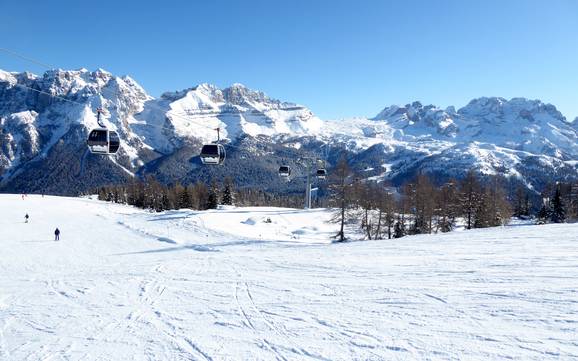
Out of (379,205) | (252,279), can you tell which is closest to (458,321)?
(252,279)

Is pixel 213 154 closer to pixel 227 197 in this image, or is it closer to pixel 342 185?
pixel 342 185

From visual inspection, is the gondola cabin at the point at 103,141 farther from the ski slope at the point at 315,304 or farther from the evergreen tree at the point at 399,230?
the evergreen tree at the point at 399,230

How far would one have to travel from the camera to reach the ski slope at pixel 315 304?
25.5 feet

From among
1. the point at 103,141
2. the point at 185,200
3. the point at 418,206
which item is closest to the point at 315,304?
the point at 103,141

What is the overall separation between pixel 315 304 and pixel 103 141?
76.0ft

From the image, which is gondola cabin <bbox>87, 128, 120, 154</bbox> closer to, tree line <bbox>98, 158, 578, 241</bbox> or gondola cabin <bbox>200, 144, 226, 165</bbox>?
gondola cabin <bbox>200, 144, 226, 165</bbox>

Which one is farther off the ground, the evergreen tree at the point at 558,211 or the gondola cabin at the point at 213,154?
the gondola cabin at the point at 213,154

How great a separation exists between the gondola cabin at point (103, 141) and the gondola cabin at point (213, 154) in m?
6.46

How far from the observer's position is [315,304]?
10.8 m

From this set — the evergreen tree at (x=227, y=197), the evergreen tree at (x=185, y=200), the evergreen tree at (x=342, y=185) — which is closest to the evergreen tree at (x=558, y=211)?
the evergreen tree at (x=342, y=185)

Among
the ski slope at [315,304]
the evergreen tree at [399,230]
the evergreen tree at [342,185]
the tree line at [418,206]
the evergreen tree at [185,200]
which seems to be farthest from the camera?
the evergreen tree at [185,200]

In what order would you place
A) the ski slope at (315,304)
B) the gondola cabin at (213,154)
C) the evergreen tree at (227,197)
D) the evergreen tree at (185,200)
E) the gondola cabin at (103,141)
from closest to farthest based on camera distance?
the ski slope at (315,304) < the gondola cabin at (103,141) < the gondola cabin at (213,154) < the evergreen tree at (185,200) < the evergreen tree at (227,197)

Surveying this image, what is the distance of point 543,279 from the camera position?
11.3m

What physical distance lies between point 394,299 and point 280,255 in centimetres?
1128
